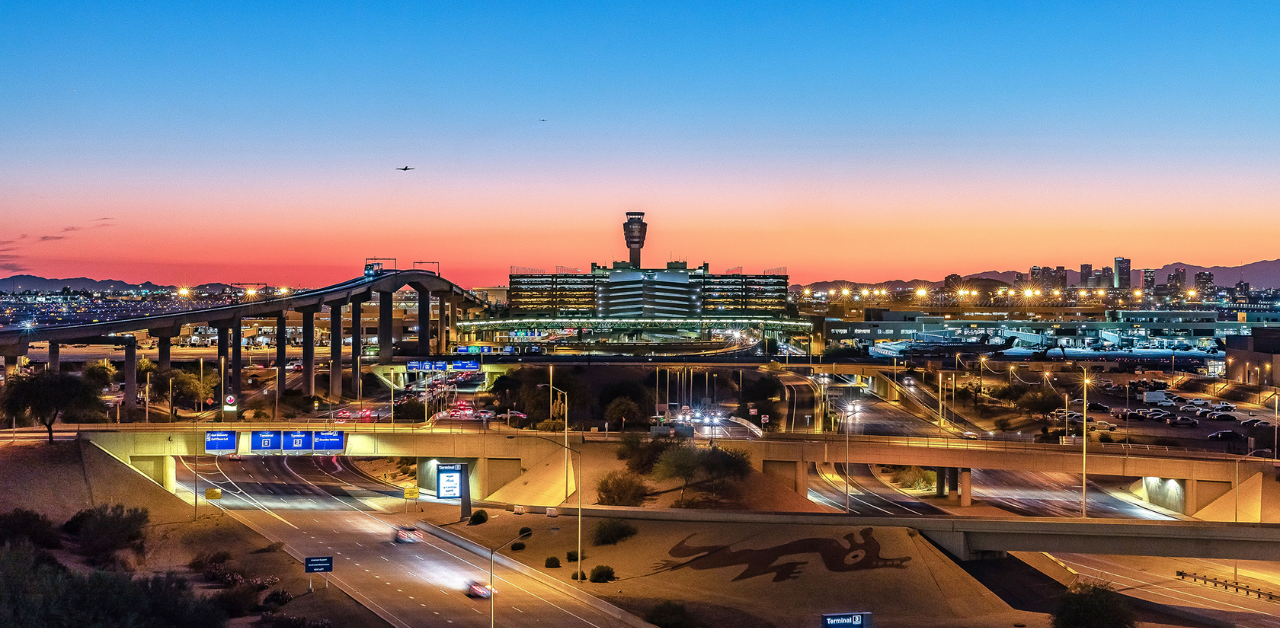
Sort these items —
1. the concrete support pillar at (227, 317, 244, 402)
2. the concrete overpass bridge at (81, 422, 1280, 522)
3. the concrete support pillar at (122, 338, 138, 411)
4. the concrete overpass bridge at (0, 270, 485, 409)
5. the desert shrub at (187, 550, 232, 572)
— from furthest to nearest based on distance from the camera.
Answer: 1. the concrete support pillar at (227, 317, 244, 402)
2. the concrete support pillar at (122, 338, 138, 411)
3. the concrete overpass bridge at (0, 270, 485, 409)
4. the concrete overpass bridge at (81, 422, 1280, 522)
5. the desert shrub at (187, 550, 232, 572)

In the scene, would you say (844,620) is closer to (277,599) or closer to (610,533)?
(610,533)

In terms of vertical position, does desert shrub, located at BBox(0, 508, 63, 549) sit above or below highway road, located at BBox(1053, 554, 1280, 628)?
above

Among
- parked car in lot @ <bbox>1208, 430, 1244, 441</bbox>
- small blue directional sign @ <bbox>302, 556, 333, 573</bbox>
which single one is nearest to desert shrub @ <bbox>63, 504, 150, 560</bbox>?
small blue directional sign @ <bbox>302, 556, 333, 573</bbox>

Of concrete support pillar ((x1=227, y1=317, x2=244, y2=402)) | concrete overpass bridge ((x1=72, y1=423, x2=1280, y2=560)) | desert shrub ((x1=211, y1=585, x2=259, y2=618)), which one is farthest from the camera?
concrete support pillar ((x1=227, y1=317, x2=244, y2=402))

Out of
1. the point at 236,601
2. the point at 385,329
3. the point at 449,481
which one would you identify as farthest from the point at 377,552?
the point at 385,329

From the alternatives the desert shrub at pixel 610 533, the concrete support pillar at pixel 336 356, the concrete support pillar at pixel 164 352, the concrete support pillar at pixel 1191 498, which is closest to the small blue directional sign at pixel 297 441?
the desert shrub at pixel 610 533

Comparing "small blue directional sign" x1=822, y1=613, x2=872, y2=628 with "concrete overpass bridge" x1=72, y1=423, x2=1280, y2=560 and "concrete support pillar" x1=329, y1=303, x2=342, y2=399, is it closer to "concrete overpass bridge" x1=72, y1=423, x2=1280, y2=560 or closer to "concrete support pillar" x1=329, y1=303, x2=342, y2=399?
"concrete overpass bridge" x1=72, y1=423, x2=1280, y2=560
